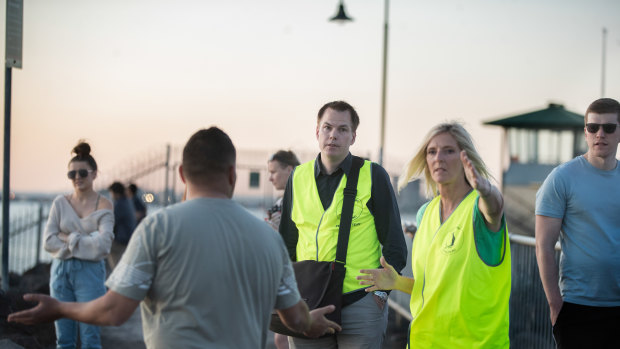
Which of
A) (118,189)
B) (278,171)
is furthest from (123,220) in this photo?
(278,171)

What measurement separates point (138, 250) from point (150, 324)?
13.3 inches

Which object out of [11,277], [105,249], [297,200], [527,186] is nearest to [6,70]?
[105,249]

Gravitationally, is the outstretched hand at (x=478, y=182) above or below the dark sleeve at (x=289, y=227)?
above

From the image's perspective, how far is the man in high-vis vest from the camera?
396 cm

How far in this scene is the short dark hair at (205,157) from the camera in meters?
2.68

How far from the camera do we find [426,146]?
3619 mm

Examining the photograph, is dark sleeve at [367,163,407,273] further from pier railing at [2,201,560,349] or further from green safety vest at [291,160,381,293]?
pier railing at [2,201,560,349]

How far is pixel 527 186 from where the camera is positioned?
25156mm

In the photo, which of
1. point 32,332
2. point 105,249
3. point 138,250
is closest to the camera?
point 138,250

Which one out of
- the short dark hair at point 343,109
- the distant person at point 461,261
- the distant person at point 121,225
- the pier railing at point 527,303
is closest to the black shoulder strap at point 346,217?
the short dark hair at point 343,109

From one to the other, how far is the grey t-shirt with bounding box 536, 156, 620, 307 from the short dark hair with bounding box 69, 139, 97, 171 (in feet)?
14.0

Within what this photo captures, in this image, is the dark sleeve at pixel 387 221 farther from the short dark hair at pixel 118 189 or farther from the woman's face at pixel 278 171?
the short dark hair at pixel 118 189

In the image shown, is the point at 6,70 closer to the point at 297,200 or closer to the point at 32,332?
the point at 32,332

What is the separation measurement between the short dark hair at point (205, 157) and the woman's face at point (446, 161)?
50.0 inches
